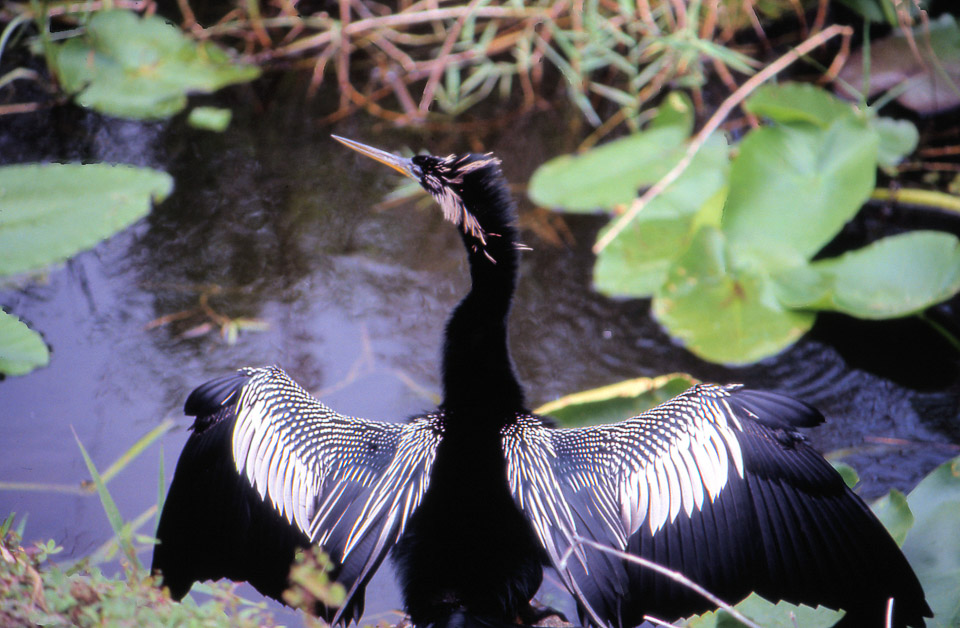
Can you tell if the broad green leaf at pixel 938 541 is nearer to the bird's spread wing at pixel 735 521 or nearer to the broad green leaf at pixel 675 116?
the bird's spread wing at pixel 735 521

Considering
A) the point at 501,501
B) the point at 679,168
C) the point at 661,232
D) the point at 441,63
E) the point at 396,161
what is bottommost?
the point at 501,501

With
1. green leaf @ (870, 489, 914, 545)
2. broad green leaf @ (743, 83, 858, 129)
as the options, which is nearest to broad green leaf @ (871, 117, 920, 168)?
broad green leaf @ (743, 83, 858, 129)

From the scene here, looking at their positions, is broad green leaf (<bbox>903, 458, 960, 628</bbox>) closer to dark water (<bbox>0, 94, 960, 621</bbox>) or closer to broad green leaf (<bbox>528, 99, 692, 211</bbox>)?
dark water (<bbox>0, 94, 960, 621</bbox>)

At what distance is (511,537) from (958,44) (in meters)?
3.96

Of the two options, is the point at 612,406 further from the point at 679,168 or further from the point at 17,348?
the point at 17,348

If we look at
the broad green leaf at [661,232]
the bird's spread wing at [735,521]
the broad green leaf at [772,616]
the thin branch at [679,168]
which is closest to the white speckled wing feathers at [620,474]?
the bird's spread wing at [735,521]

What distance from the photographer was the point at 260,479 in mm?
2516

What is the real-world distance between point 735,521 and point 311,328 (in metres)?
2.09

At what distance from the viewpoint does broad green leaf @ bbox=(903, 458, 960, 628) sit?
7.89ft

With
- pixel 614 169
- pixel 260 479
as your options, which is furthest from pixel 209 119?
pixel 260 479

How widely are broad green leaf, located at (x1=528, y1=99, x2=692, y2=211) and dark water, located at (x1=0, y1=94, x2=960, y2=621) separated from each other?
0.76 ft

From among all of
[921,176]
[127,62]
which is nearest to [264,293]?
[127,62]

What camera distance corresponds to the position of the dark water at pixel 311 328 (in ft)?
10.7

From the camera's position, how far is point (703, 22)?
5.11 meters
